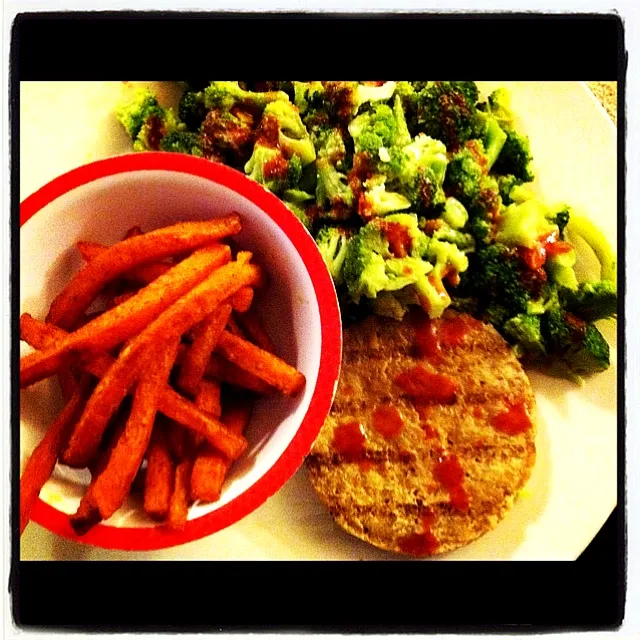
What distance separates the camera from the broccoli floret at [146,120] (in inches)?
57.8

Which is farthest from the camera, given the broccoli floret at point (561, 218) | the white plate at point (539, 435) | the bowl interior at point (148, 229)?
the broccoli floret at point (561, 218)

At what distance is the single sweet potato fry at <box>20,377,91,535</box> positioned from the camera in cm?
119

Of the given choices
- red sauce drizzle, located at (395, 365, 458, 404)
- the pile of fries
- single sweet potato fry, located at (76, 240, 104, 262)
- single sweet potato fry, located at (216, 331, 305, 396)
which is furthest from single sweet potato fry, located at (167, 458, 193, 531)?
red sauce drizzle, located at (395, 365, 458, 404)

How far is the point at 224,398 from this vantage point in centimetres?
134

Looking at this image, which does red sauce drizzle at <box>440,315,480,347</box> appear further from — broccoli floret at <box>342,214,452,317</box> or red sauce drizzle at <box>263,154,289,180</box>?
red sauce drizzle at <box>263,154,289,180</box>

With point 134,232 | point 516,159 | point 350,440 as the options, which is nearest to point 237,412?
point 350,440

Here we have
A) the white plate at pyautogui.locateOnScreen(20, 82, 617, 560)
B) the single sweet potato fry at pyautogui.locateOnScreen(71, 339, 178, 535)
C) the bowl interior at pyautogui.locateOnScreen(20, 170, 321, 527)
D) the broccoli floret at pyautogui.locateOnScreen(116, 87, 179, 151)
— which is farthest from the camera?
the broccoli floret at pyautogui.locateOnScreen(116, 87, 179, 151)

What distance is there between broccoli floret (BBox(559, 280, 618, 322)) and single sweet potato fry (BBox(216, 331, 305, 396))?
81 cm

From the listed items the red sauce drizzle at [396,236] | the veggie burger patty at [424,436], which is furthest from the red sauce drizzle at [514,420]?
the red sauce drizzle at [396,236]

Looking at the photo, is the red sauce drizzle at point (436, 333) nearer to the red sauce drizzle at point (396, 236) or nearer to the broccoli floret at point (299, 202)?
the red sauce drizzle at point (396, 236)

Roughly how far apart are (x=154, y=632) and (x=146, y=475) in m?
0.35

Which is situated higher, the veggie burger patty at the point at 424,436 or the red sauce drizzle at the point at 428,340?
the red sauce drizzle at the point at 428,340

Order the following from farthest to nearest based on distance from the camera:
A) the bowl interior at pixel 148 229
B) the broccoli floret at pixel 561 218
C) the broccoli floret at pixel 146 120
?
1. the broccoli floret at pixel 561 218
2. the broccoli floret at pixel 146 120
3. the bowl interior at pixel 148 229
